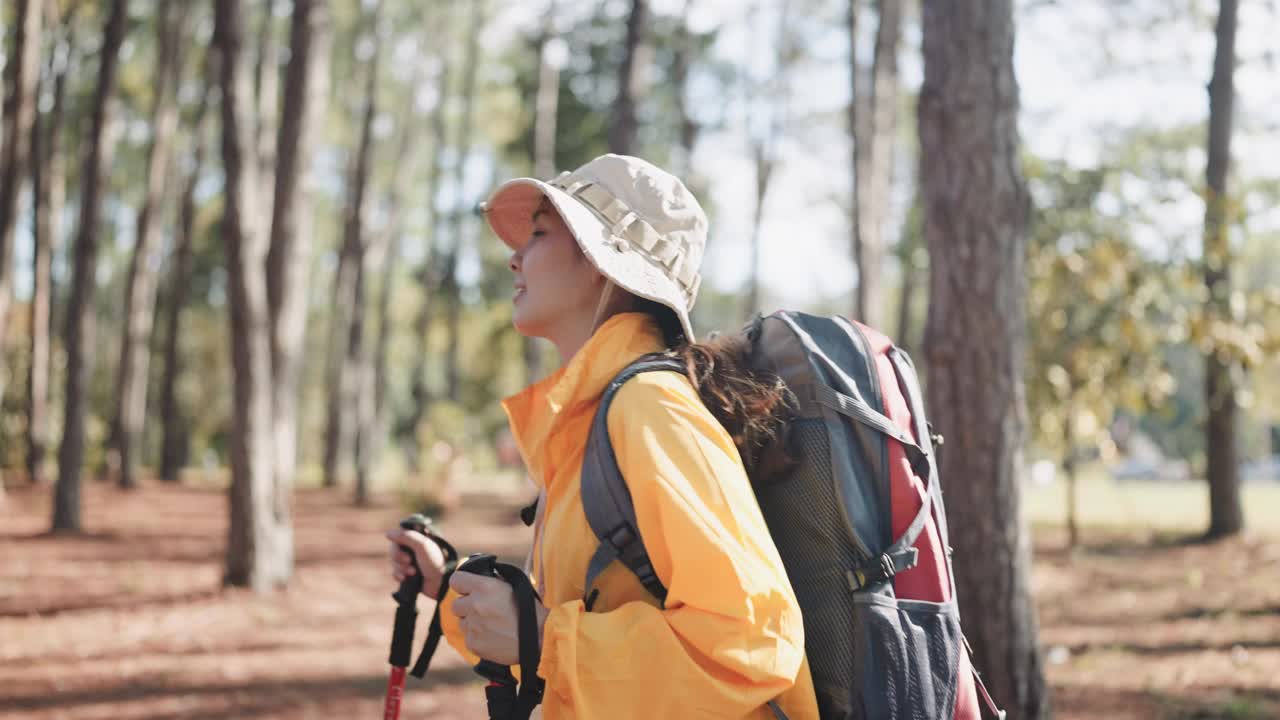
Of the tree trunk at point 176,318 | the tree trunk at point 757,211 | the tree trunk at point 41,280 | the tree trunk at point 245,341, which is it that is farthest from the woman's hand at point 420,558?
the tree trunk at point 757,211

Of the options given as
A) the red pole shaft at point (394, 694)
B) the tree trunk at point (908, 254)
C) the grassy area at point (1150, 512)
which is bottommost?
the grassy area at point (1150, 512)

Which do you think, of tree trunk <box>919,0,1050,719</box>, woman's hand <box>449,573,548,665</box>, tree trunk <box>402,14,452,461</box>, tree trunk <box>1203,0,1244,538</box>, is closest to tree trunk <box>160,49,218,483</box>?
tree trunk <box>402,14,452,461</box>

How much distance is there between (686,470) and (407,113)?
29.2 m

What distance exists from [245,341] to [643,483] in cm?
907

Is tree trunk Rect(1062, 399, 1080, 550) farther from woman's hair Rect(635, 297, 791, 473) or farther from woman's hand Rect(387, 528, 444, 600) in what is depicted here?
woman's hair Rect(635, 297, 791, 473)

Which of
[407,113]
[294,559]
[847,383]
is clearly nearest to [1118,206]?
[294,559]

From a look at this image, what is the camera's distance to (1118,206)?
14.0 m

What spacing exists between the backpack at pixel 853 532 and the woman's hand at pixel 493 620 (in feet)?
0.54

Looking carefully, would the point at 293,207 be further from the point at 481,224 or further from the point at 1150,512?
the point at 481,224

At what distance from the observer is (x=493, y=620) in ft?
6.48

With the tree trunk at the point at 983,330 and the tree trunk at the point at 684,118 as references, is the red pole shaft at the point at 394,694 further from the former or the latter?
the tree trunk at the point at 684,118

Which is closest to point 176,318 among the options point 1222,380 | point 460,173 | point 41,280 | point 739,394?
point 41,280

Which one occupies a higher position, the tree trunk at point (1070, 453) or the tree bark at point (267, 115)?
the tree bark at point (267, 115)

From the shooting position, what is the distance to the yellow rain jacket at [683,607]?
1718 mm
